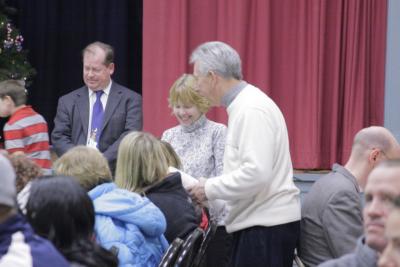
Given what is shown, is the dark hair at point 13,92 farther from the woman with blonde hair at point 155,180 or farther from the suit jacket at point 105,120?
the woman with blonde hair at point 155,180

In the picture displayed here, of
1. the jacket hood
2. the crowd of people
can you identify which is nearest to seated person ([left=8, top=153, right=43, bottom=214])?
the crowd of people

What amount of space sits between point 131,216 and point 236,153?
0.62 meters

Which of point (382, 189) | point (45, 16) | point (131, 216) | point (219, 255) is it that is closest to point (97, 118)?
point (219, 255)

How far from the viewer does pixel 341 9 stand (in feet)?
20.6

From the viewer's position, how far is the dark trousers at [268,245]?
3.62 m

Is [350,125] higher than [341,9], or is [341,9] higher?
[341,9]

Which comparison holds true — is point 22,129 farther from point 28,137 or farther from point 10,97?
point 10,97

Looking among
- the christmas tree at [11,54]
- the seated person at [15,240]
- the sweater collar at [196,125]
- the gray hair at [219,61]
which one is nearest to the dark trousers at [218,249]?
the sweater collar at [196,125]

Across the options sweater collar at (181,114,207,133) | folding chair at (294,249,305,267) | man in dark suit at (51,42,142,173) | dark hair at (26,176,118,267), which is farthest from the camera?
man in dark suit at (51,42,142,173)

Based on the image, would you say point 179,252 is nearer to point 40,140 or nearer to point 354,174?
point 354,174

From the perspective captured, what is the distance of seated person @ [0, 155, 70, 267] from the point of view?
2.32 m

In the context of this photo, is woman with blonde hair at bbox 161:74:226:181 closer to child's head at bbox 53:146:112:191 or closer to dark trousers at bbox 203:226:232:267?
dark trousers at bbox 203:226:232:267

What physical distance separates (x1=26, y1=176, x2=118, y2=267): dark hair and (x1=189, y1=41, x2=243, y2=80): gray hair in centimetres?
129

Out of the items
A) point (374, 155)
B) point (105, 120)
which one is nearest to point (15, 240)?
point (374, 155)
